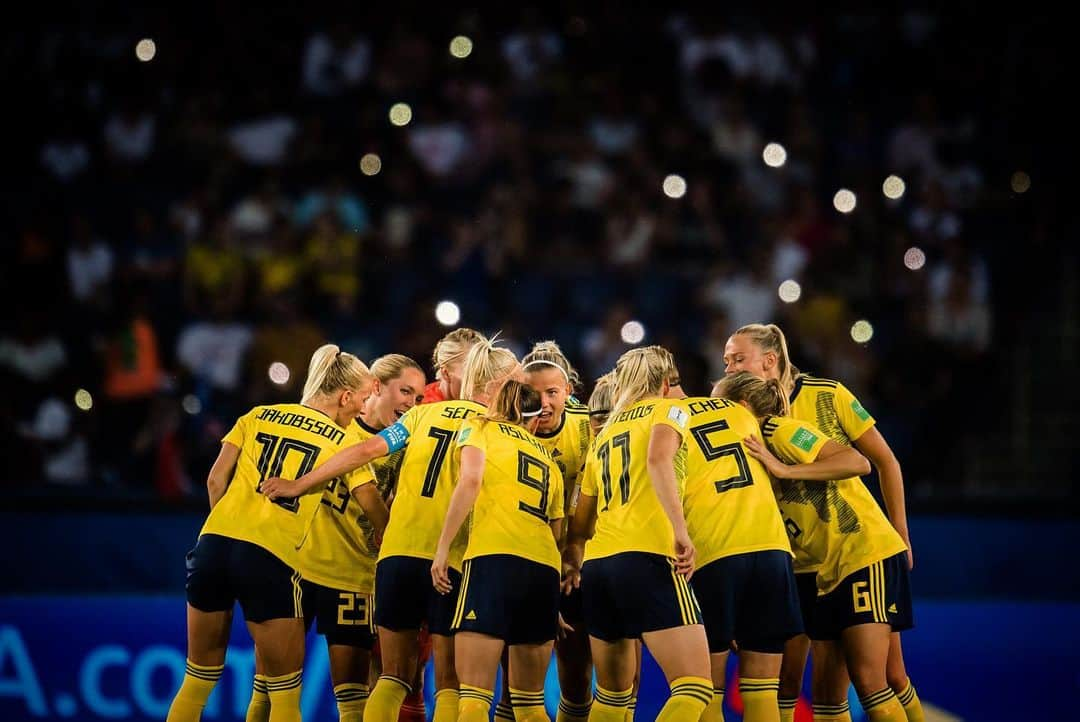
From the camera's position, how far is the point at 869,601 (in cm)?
762

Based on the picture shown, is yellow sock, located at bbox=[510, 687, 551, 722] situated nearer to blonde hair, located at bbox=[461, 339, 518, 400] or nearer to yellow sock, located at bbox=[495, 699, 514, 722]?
yellow sock, located at bbox=[495, 699, 514, 722]

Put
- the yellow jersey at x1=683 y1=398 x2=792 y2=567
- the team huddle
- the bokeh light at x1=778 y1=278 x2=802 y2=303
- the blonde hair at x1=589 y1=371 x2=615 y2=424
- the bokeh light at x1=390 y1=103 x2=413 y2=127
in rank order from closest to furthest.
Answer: the team huddle < the yellow jersey at x1=683 y1=398 x2=792 y2=567 < the blonde hair at x1=589 y1=371 x2=615 y2=424 < the bokeh light at x1=778 y1=278 x2=802 y2=303 < the bokeh light at x1=390 y1=103 x2=413 y2=127

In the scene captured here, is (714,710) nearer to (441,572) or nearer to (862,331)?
(441,572)

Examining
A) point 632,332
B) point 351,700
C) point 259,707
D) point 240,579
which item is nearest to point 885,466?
point 351,700

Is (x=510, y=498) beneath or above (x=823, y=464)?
beneath

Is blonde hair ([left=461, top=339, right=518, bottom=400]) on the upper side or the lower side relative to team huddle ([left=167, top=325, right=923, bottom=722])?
upper

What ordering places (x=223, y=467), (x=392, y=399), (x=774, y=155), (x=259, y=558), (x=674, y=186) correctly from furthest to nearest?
1. (x=774, y=155)
2. (x=674, y=186)
3. (x=392, y=399)
4. (x=223, y=467)
5. (x=259, y=558)

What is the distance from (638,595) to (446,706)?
127cm

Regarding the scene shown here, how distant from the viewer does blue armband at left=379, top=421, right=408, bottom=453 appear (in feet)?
25.1

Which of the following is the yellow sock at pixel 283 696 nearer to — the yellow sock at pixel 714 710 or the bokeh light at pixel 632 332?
the yellow sock at pixel 714 710

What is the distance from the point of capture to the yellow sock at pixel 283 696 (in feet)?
25.5

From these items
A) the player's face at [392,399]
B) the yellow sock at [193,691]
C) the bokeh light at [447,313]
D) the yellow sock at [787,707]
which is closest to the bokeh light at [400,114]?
the bokeh light at [447,313]

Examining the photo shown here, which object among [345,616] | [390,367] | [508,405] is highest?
[390,367]

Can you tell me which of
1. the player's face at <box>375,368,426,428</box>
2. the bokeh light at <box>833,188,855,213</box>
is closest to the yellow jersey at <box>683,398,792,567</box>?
the player's face at <box>375,368,426,428</box>
